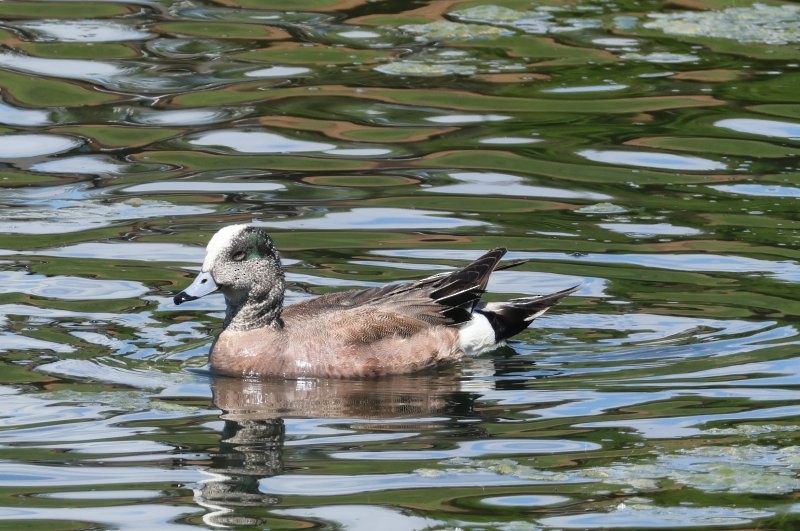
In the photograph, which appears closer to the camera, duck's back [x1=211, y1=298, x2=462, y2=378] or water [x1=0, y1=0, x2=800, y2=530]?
water [x1=0, y1=0, x2=800, y2=530]

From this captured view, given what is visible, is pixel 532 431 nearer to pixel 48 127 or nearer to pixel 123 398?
pixel 123 398

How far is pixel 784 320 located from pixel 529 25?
6.20m

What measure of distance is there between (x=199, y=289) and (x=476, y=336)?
1530 millimetres

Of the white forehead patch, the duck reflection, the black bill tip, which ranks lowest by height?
the duck reflection

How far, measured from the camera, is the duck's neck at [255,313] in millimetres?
8852

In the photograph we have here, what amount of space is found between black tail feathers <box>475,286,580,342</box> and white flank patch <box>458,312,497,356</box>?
0.16ft

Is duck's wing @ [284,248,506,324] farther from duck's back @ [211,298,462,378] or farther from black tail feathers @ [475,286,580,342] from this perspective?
black tail feathers @ [475,286,580,342]

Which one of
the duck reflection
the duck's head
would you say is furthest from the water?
the duck's head

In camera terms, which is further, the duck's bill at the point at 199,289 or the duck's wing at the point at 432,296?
the duck's wing at the point at 432,296

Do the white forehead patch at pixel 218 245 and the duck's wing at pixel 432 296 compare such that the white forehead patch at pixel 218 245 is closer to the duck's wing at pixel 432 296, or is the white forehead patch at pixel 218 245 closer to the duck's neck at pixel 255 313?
the duck's neck at pixel 255 313

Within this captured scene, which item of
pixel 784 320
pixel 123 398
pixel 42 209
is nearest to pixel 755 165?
pixel 784 320

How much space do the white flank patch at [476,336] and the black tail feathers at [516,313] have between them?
0.16ft

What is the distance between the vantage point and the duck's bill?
847 centimetres

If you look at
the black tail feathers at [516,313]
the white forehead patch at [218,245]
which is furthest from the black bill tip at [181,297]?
the black tail feathers at [516,313]
